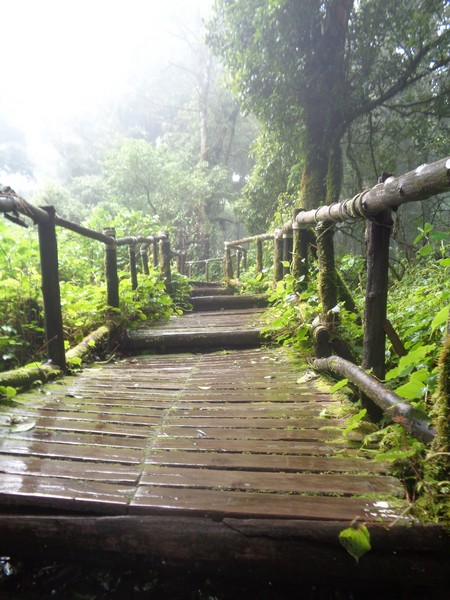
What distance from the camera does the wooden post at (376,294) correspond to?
5.82ft

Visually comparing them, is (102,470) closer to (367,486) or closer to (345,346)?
(367,486)

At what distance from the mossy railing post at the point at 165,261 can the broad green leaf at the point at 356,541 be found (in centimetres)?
606

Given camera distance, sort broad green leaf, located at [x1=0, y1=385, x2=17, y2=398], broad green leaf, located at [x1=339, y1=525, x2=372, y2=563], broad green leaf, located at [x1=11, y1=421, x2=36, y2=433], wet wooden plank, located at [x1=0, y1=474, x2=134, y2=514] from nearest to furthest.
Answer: broad green leaf, located at [x1=339, y1=525, x2=372, y2=563] < wet wooden plank, located at [x1=0, y1=474, x2=134, y2=514] < broad green leaf, located at [x1=11, y1=421, x2=36, y2=433] < broad green leaf, located at [x1=0, y1=385, x2=17, y2=398]

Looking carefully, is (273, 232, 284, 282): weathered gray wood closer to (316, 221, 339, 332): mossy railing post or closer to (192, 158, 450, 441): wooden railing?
(316, 221, 339, 332): mossy railing post

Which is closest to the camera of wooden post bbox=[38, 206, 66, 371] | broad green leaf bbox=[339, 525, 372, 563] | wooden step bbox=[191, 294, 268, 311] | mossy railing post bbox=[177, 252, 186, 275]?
broad green leaf bbox=[339, 525, 372, 563]

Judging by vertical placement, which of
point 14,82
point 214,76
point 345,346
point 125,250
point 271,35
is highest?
point 14,82

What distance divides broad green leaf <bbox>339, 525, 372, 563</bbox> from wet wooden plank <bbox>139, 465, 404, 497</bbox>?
Answer: 0.20 m

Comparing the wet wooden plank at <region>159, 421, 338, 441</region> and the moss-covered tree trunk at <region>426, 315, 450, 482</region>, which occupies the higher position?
the moss-covered tree trunk at <region>426, 315, 450, 482</region>

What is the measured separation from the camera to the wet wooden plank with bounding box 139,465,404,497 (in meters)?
1.20

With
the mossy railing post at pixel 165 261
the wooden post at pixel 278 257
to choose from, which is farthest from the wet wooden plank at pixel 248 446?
the mossy railing post at pixel 165 261

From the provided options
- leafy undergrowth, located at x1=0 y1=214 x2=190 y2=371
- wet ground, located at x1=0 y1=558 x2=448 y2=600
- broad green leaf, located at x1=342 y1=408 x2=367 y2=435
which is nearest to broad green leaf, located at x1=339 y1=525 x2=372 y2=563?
wet ground, located at x1=0 y1=558 x2=448 y2=600

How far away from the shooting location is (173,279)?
734 cm

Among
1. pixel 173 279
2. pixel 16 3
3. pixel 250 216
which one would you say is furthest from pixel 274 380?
pixel 16 3

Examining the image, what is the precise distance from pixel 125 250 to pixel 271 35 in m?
4.84
